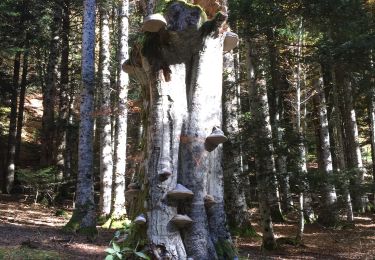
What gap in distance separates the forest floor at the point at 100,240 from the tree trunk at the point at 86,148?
49 centimetres

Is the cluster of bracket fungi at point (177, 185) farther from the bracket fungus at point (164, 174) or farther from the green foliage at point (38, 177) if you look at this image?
the green foliage at point (38, 177)

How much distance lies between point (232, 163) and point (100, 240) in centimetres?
379

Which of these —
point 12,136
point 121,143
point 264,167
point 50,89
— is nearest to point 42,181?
point 50,89

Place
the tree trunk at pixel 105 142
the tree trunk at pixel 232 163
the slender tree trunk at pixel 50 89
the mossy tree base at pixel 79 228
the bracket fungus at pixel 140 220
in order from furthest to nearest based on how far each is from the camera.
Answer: the slender tree trunk at pixel 50 89 → the tree trunk at pixel 105 142 → the tree trunk at pixel 232 163 → the mossy tree base at pixel 79 228 → the bracket fungus at pixel 140 220

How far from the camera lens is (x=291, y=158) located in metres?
10.1

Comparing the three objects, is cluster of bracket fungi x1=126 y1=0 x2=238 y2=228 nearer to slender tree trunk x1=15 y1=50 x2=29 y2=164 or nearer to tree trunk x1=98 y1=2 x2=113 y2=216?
tree trunk x1=98 y1=2 x2=113 y2=216

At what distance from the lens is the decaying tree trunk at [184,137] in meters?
4.95

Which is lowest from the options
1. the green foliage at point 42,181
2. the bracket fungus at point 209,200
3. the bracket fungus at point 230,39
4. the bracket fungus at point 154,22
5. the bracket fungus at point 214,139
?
the bracket fungus at point 209,200

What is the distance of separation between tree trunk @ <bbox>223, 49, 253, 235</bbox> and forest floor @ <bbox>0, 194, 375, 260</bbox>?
625 millimetres

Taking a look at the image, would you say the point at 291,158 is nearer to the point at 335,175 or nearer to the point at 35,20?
the point at 335,175

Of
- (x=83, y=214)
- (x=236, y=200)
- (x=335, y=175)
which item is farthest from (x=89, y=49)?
(x=335, y=175)

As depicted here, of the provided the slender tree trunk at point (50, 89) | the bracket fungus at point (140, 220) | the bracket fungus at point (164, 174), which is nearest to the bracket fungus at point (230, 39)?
the bracket fungus at point (164, 174)

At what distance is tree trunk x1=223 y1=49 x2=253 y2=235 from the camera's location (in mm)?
10500

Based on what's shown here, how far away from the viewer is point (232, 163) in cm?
1078
